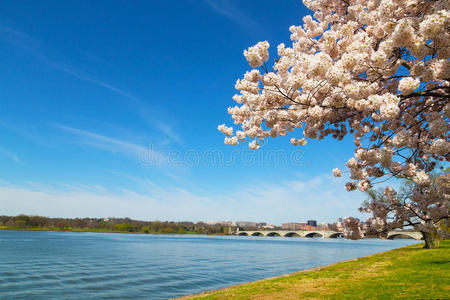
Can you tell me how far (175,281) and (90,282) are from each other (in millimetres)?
7114

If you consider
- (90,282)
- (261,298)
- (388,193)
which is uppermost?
(388,193)

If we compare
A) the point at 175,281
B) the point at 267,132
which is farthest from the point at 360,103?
the point at 175,281

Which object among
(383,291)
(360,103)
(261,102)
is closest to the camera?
(360,103)

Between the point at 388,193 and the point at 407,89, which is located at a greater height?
the point at 407,89

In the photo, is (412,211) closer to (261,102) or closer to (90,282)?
(261,102)

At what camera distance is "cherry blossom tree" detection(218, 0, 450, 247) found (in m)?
3.97

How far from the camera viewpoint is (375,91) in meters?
4.44

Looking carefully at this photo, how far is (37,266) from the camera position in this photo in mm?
32156

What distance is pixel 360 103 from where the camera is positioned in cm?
429

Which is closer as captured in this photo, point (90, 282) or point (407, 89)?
point (407, 89)

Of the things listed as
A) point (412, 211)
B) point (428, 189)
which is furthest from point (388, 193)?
point (428, 189)

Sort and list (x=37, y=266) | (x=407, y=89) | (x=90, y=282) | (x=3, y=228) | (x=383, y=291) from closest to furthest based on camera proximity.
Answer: (x=407, y=89) < (x=383, y=291) < (x=90, y=282) < (x=37, y=266) < (x=3, y=228)

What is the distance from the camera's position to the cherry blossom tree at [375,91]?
3.97 meters

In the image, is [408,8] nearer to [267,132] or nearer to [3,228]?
[267,132]
